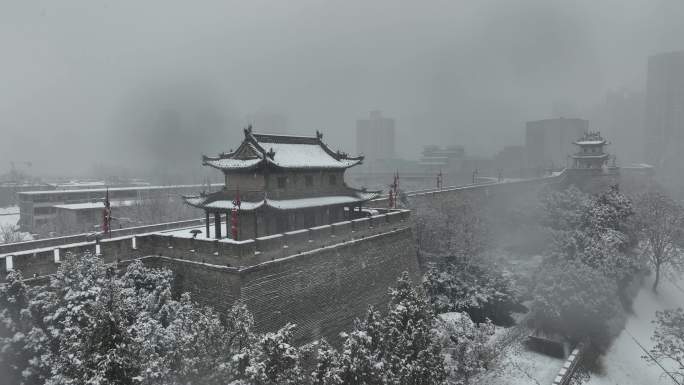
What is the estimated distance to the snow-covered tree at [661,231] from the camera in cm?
2900

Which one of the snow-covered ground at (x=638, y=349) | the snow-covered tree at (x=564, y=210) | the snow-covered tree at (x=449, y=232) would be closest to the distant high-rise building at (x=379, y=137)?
the snow-covered tree at (x=564, y=210)

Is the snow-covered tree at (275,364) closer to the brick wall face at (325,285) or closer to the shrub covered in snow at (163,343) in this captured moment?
the shrub covered in snow at (163,343)

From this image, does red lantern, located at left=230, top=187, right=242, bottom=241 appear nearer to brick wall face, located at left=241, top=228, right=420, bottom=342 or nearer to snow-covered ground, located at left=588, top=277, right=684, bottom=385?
brick wall face, located at left=241, top=228, right=420, bottom=342

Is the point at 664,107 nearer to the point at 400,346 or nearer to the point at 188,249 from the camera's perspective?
the point at 400,346

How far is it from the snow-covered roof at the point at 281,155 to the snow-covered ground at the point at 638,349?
14.8 m

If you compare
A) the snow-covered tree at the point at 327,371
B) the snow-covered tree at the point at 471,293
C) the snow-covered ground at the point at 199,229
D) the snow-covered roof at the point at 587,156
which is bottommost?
the snow-covered tree at the point at 471,293

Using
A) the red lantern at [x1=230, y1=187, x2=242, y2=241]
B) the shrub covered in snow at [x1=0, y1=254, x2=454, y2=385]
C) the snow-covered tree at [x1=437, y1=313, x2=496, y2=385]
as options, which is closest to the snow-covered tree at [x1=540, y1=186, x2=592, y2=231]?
the snow-covered tree at [x1=437, y1=313, x2=496, y2=385]

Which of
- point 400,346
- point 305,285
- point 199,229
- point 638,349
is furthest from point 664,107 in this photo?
point 400,346

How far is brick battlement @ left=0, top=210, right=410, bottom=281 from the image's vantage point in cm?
1212

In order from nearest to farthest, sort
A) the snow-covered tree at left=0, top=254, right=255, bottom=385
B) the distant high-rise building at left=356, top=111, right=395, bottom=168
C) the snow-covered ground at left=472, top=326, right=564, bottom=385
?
the snow-covered tree at left=0, top=254, right=255, bottom=385, the snow-covered ground at left=472, top=326, right=564, bottom=385, the distant high-rise building at left=356, top=111, right=395, bottom=168

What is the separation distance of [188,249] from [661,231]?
30420mm

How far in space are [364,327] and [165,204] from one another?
3687 centimetres

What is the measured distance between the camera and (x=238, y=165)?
16.5m

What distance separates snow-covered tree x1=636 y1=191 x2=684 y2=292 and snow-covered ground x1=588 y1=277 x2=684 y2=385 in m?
1.29
